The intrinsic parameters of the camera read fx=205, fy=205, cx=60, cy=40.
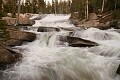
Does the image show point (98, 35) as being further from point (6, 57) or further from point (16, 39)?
point (6, 57)

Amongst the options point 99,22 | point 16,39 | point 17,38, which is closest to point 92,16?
point 99,22

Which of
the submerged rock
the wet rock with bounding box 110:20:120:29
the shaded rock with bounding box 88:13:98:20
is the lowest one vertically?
the submerged rock

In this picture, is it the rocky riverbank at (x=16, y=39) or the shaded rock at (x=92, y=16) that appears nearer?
the rocky riverbank at (x=16, y=39)

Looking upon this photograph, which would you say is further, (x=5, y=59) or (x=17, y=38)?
(x=17, y=38)

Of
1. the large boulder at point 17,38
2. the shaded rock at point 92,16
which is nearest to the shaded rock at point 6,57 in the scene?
the large boulder at point 17,38

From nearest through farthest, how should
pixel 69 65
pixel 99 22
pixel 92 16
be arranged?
pixel 69 65 → pixel 99 22 → pixel 92 16

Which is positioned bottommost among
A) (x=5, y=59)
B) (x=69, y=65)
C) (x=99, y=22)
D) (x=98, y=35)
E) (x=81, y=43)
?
(x=69, y=65)

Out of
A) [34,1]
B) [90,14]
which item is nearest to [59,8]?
[34,1]

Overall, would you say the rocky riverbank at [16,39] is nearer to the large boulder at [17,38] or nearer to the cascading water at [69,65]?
the large boulder at [17,38]

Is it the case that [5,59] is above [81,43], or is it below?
below

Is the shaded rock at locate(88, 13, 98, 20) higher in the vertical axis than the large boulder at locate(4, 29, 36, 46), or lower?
higher

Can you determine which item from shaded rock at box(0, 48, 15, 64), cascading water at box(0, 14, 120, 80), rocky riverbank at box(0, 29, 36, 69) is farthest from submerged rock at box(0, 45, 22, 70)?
cascading water at box(0, 14, 120, 80)

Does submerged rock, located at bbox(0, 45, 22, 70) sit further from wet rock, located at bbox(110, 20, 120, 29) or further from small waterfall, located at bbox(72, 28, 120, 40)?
wet rock, located at bbox(110, 20, 120, 29)

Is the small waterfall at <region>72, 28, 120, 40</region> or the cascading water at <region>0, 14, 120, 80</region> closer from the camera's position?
the cascading water at <region>0, 14, 120, 80</region>
